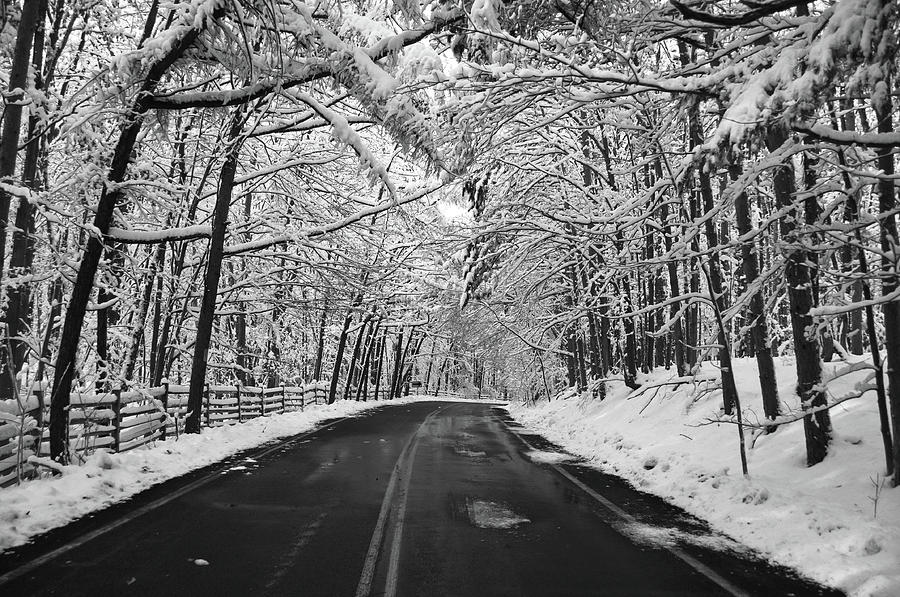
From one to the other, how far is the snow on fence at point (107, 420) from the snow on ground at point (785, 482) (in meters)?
8.65

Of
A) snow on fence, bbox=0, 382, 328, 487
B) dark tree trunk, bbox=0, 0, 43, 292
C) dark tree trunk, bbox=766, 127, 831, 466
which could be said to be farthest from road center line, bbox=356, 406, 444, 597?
dark tree trunk, bbox=0, 0, 43, 292

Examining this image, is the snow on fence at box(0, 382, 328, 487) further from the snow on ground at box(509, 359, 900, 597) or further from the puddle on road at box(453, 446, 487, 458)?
the snow on ground at box(509, 359, 900, 597)

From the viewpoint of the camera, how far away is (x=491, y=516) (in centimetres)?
710

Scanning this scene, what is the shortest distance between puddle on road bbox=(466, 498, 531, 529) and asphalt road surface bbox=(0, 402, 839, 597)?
23 millimetres

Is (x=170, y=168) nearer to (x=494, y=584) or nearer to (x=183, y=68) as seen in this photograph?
(x=183, y=68)

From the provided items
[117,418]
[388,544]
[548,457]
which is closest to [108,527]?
[388,544]

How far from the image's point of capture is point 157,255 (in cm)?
1733

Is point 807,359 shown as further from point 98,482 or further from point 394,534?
point 98,482

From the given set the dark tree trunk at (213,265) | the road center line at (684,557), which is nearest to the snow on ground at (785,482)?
the road center line at (684,557)

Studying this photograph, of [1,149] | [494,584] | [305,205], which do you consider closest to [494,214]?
[305,205]

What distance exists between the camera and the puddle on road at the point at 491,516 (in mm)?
6715

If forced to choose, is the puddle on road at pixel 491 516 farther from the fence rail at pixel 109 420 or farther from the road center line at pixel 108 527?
the fence rail at pixel 109 420

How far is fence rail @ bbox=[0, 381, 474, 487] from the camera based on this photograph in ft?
24.6

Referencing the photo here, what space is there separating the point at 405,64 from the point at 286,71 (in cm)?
223
